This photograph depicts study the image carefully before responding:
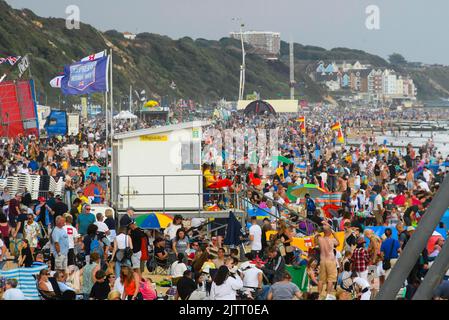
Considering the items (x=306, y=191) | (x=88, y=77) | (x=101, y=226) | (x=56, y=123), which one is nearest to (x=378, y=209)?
(x=306, y=191)

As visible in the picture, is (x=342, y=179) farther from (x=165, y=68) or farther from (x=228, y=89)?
(x=228, y=89)

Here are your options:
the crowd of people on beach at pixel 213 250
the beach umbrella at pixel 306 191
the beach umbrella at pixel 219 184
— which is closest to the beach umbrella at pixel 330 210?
the crowd of people on beach at pixel 213 250

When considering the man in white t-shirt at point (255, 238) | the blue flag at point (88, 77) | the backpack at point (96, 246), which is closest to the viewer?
the backpack at point (96, 246)

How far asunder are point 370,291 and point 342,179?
1325 centimetres

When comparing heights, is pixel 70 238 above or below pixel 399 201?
above

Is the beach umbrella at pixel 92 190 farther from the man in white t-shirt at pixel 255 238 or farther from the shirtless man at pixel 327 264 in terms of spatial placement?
the shirtless man at pixel 327 264

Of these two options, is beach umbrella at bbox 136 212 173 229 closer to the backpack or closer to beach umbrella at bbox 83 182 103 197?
the backpack

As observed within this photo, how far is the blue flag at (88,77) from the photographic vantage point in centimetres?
2334

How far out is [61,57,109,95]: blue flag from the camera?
23.3 meters

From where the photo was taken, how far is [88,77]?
933 inches

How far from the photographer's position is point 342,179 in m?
24.2

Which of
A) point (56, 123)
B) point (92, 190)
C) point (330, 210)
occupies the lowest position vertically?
point (330, 210)

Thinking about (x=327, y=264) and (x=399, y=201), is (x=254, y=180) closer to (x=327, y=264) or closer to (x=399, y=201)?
(x=399, y=201)
